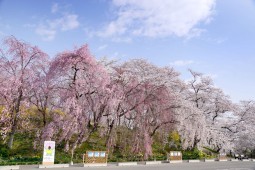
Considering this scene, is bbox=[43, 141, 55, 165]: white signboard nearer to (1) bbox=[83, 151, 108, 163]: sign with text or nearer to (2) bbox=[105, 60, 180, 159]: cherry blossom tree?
(1) bbox=[83, 151, 108, 163]: sign with text

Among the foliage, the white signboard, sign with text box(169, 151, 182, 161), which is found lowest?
sign with text box(169, 151, 182, 161)

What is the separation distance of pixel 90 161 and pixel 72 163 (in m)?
1.28

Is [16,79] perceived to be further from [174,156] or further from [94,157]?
[174,156]

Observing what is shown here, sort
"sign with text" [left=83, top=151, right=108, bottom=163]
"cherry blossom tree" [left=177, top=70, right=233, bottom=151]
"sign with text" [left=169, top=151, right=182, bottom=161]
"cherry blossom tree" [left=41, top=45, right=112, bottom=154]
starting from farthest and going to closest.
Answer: "cherry blossom tree" [left=177, top=70, right=233, bottom=151]
"sign with text" [left=169, top=151, right=182, bottom=161]
"cherry blossom tree" [left=41, top=45, right=112, bottom=154]
"sign with text" [left=83, top=151, right=108, bottom=163]

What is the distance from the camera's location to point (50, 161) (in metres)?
17.5

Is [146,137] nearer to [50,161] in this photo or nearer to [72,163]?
[72,163]

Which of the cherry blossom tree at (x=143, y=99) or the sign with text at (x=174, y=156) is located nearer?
the cherry blossom tree at (x=143, y=99)

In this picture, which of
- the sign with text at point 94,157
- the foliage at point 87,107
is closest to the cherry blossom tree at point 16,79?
the foliage at point 87,107

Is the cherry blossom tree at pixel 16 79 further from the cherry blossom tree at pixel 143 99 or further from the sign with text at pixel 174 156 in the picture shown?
the sign with text at pixel 174 156

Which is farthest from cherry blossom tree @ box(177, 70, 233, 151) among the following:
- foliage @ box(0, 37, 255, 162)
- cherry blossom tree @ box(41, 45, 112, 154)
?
cherry blossom tree @ box(41, 45, 112, 154)

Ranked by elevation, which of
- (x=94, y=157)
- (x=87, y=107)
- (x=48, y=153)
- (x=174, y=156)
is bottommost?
(x=174, y=156)

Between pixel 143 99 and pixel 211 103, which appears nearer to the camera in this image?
pixel 143 99

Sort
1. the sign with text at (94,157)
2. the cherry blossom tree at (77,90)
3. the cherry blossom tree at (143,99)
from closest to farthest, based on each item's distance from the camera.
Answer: the sign with text at (94,157) → the cherry blossom tree at (77,90) → the cherry blossom tree at (143,99)

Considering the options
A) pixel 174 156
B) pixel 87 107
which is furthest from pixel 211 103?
pixel 87 107
